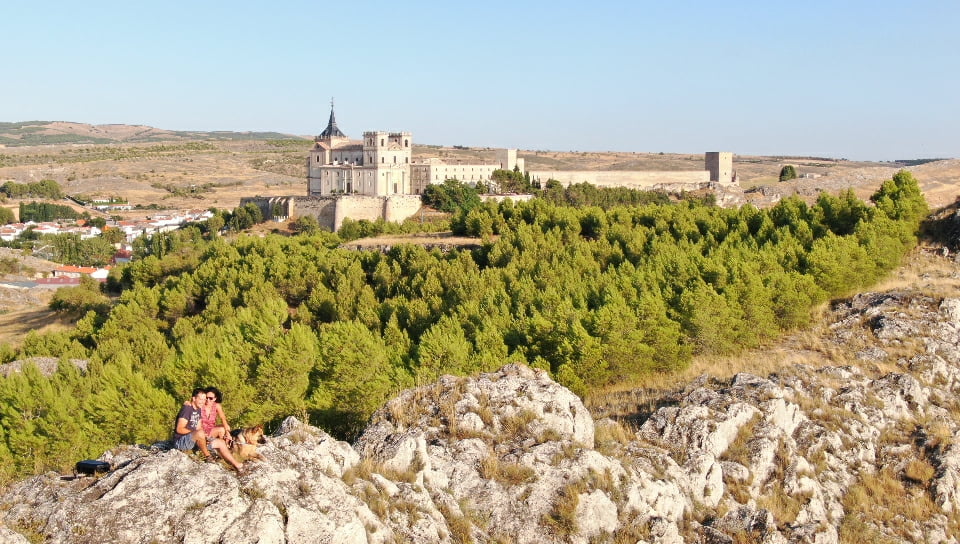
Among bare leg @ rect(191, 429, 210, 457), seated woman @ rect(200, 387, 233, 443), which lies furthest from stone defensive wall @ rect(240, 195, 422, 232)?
bare leg @ rect(191, 429, 210, 457)

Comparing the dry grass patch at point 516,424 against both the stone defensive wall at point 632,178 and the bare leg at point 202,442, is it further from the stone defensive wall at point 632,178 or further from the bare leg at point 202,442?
the stone defensive wall at point 632,178

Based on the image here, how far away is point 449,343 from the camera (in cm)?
1310

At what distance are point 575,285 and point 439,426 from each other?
999 cm

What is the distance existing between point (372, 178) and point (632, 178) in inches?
868

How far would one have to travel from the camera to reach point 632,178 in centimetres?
6519

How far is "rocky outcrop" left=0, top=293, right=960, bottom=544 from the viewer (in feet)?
17.4

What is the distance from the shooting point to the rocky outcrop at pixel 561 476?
5293 millimetres

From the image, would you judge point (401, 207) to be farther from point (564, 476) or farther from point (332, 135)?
point (564, 476)

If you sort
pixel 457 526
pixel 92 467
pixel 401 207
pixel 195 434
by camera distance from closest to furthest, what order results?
pixel 92 467, pixel 195 434, pixel 457 526, pixel 401 207

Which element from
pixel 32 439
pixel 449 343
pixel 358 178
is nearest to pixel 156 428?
pixel 32 439

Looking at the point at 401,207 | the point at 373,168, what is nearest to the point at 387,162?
the point at 373,168

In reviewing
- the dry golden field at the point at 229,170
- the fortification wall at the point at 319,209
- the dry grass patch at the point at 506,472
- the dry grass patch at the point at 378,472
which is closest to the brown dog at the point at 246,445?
the dry grass patch at the point at 378,472

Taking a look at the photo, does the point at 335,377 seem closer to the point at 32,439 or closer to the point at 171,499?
the point at 32,439

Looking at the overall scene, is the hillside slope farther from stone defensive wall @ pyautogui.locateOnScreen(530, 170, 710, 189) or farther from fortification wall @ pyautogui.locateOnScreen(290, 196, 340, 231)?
stone defensive wall @ pyautogui.locateOnScreen(530, 170, 710, 189)
